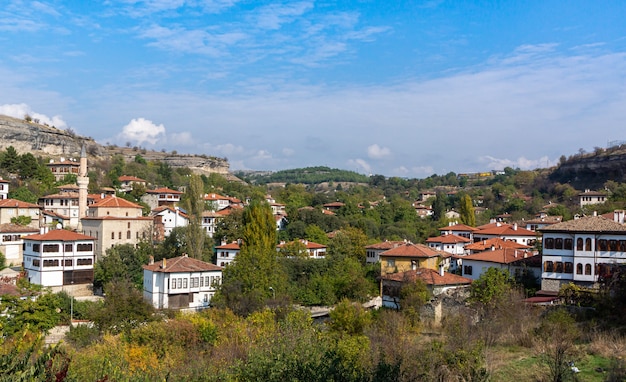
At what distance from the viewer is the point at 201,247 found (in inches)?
1709

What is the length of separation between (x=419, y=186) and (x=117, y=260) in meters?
115

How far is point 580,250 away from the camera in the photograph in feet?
102

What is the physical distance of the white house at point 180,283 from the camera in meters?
36.5

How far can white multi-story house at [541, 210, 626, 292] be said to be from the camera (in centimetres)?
3022

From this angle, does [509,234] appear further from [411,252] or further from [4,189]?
[4,189]

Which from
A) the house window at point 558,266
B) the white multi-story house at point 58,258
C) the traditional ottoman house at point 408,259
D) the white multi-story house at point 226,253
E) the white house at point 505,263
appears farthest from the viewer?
the white multi-story house at point 226,253

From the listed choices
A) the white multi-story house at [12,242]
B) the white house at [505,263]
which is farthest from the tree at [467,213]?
the white multi-story house at [12,242]

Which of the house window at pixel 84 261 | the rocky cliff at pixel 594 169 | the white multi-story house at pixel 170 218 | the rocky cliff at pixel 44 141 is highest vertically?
the rocky cliff at pixel 44 141

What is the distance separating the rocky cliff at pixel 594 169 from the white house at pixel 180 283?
58.9 metres

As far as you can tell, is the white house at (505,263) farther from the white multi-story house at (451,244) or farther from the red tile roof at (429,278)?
the white multi-story house at (451,244)

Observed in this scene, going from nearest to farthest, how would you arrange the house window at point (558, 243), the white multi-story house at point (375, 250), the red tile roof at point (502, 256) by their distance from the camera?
the house window at point (558, 243)
the red tile roof at point (502, 256)
the white multi-story house at point (375, 250)

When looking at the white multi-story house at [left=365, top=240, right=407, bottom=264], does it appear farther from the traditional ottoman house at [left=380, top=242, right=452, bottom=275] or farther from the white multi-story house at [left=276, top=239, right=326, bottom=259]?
the traditional ottoman house at [left=380, top=242, right=452, bottom=275]

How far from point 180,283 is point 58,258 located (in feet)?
28.0

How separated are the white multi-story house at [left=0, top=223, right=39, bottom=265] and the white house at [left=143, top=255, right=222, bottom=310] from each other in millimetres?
10796
